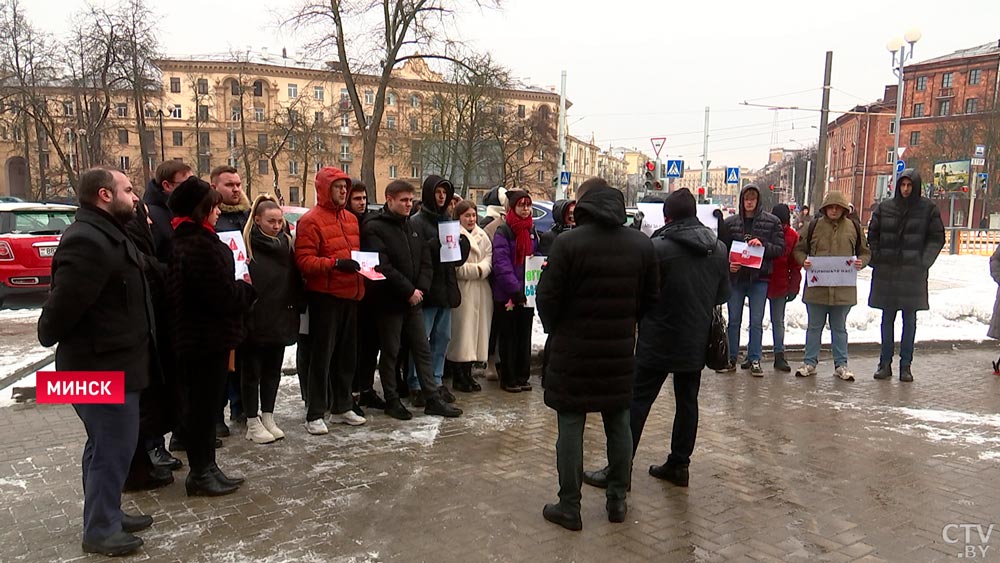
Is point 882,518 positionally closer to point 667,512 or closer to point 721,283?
point 667,512

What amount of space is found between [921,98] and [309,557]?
301 ft

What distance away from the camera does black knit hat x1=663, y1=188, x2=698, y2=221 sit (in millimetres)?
4605

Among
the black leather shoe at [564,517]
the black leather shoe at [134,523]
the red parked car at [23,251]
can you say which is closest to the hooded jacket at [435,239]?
the black leather shoe at [564,517]

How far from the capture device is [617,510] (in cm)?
413

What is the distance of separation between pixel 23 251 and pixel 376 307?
27.6ft

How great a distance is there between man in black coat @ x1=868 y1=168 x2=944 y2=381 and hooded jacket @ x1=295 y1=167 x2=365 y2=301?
5886mm

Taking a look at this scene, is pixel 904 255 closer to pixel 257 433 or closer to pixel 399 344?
pixel 399 344

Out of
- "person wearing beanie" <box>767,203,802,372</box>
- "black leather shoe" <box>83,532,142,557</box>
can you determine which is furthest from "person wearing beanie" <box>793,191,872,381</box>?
"black leather shoe" <box>83,532,142,557</box>

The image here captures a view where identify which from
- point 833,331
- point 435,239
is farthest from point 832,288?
point 435,239

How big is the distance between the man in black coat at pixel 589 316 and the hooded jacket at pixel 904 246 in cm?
520

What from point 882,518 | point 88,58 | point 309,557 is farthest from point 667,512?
point 88,58

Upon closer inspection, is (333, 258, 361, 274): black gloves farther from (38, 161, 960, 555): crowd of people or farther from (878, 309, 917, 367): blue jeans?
(878, 309, 917, 367): blue jeans

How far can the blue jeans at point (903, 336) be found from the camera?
311 inches

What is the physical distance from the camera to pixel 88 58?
2847 cm
